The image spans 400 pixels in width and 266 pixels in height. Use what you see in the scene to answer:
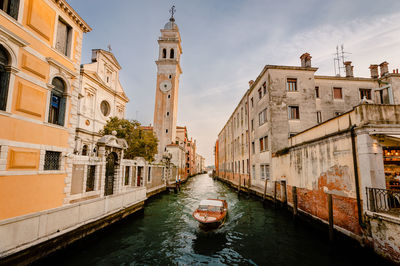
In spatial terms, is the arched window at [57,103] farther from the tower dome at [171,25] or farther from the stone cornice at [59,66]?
the tower dome at [171,25]

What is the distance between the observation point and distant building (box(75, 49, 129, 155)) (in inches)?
839

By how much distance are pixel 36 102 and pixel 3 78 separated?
1303 millimetres

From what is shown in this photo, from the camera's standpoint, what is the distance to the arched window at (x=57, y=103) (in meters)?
9.31

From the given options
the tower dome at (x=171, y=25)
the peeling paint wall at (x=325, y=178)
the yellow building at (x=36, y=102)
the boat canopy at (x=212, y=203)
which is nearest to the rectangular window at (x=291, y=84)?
the peeling paint wall at (x=325, y=178)

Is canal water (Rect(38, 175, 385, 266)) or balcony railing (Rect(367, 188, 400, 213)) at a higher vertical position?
balcony railing (Rect(367, 188, 400, 213))

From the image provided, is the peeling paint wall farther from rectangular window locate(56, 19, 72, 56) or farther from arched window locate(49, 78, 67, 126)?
rectangular window locate(56, 19, 72, 56)

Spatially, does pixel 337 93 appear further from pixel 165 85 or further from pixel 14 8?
pixel 165 85

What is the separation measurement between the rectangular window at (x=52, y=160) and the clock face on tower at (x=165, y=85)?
1289 inches

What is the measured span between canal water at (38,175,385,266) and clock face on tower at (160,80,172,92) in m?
31.8

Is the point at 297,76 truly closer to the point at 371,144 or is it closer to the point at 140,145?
the point at 371,144

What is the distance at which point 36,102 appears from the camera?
8219mm

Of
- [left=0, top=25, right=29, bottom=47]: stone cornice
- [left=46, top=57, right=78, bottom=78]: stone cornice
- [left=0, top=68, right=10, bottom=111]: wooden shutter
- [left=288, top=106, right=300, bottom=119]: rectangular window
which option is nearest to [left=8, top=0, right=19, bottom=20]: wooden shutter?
[left=0, top=25, right=29, bottom=47]: stone cornice

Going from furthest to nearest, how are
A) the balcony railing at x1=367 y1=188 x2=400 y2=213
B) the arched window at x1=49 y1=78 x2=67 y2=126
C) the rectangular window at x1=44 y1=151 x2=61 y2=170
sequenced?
the arched window at x1=49 y1=78 x2=67 y2=126 → the rectangular window at x1=44 y1=151 x2=61 y2=170 → the balcony railing at x1=367 y1=188 x2=400 y2=213

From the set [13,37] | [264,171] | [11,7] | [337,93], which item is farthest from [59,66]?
[337,93]
